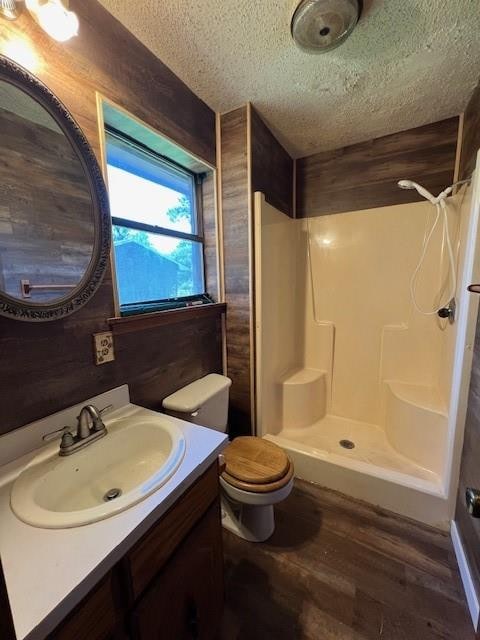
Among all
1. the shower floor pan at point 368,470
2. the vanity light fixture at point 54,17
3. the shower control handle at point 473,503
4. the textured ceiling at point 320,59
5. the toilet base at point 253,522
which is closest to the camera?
the shower control handle at point 473,503

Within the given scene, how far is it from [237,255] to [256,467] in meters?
1.18

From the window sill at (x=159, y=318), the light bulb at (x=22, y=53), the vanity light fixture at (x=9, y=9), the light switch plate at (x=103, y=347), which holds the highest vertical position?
the vanity light fixture at (x=9, y=9)

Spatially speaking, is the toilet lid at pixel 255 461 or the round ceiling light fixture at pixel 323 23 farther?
the toilet lid at pixel 255 461

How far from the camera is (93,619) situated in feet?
1.74

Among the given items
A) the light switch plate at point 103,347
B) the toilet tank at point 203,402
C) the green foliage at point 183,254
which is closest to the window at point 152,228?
the green foliage at point 183,254

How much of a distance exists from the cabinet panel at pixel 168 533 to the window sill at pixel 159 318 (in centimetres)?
64

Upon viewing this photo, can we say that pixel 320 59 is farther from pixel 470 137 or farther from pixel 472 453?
pixel 472 453

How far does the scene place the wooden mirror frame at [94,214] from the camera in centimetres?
75

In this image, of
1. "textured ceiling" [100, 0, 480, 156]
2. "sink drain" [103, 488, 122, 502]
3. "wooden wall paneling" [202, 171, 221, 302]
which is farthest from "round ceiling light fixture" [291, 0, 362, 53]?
"sink drain" [103, 488, 122, 502]

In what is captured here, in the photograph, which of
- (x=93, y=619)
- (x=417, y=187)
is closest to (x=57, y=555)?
(x=93, y=619)

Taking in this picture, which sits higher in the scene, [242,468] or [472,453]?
[472,453]

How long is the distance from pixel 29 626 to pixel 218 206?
1.72m

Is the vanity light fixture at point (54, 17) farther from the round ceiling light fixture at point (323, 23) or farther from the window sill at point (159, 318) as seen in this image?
the window sill at point (159, 318)

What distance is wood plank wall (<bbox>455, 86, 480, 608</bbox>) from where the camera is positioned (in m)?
Answer: 1.09
